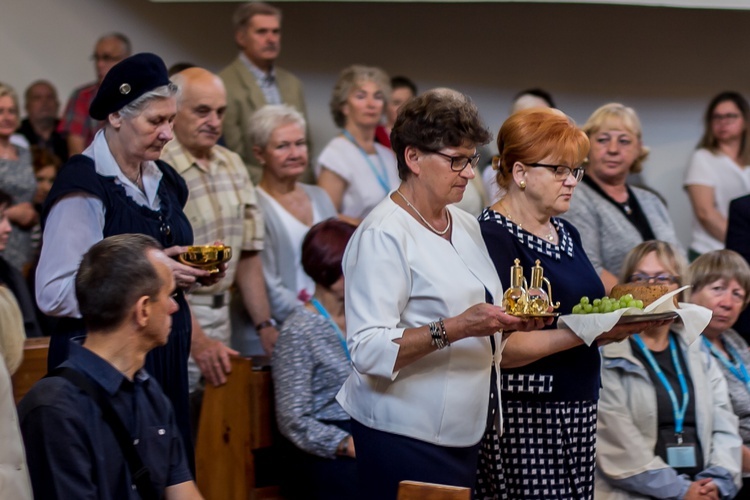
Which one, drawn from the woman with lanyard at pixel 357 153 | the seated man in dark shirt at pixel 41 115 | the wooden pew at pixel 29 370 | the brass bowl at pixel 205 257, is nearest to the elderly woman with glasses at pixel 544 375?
the brass bowl at pixel 205 257

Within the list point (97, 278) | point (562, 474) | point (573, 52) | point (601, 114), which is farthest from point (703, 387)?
point (573, 52)

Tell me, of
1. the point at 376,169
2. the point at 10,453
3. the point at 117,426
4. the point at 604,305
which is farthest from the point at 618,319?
the point at 376,169

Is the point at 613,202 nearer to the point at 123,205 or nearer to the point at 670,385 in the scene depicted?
the point at 670,385

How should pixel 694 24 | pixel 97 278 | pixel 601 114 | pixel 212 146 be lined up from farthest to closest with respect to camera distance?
1. pixel 694 24
2. pixel 601 114
3. pixel 212 146
4. pixel 97 278

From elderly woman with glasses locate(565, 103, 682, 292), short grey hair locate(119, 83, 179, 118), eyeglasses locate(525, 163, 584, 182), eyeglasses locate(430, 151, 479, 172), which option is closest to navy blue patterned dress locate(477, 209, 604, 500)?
eyeglasses locate(525, 163, 584, 182)

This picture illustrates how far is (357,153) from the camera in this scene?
17.0ft

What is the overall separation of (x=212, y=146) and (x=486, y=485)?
170cm

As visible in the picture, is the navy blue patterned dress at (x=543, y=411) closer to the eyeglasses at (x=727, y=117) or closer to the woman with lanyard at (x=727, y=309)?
the woman with lanyard at (x=727, y=309)

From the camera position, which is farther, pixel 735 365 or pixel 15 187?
pixel 15 187

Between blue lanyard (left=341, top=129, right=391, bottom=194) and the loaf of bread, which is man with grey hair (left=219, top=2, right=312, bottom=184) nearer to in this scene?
blue lanyard (left=341, top=129, right=391, bottom=194)

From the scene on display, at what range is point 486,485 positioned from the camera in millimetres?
2922

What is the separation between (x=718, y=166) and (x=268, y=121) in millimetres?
2531

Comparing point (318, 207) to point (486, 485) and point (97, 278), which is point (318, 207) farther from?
point (97, 278)

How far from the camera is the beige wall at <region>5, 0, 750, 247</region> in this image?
6.76 meters
